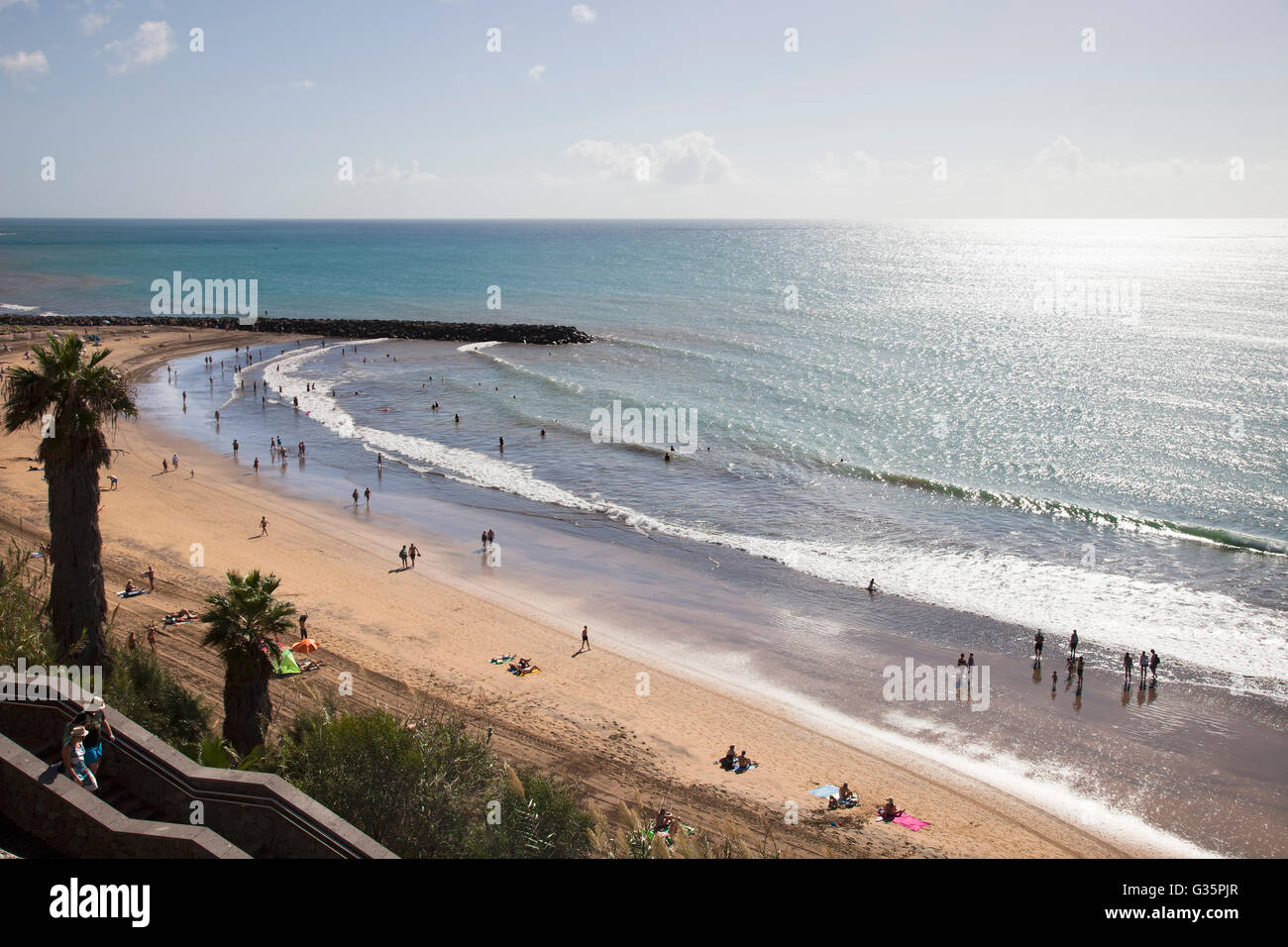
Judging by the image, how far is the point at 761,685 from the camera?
26906 millimetres

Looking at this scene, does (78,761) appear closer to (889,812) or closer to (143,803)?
(143,803)

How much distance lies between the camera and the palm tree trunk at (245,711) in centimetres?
1781

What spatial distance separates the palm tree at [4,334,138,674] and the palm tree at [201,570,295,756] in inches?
134

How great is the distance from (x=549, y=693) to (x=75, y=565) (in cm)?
1209

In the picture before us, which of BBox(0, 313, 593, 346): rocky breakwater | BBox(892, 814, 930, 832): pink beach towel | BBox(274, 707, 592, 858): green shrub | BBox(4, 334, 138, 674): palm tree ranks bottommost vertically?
BBox(892, 814, 930, 832): pink beach towel

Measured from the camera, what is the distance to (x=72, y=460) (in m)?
19.2

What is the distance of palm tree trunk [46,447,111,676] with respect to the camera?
19.4m

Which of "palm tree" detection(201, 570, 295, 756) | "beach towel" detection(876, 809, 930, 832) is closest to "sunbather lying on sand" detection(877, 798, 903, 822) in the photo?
"beach towel" detection(876, 809, 930, 832)

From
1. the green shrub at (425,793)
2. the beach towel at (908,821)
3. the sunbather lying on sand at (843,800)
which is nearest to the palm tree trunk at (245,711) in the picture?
the green shrub at (425,793)

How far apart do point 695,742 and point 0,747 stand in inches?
622

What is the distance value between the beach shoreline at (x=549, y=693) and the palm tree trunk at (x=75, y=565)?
364cm

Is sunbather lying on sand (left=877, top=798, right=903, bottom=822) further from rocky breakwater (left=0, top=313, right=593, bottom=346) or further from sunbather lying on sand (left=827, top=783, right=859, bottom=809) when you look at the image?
rocky breakwater (left=0, top=313, right=593, bottom=346)
